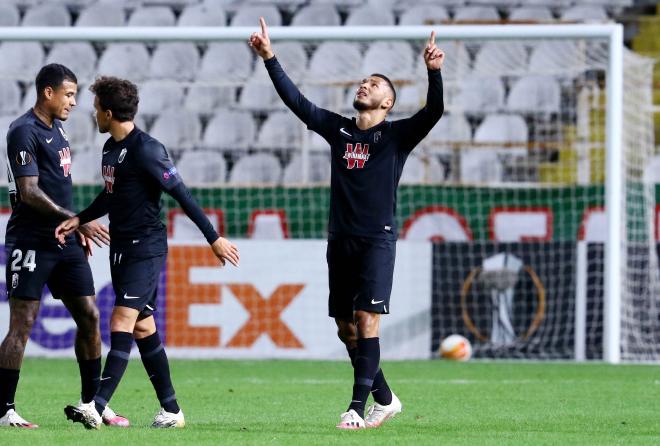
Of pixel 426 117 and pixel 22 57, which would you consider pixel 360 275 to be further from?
pixel 22 57

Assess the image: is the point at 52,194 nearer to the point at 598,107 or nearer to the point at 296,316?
the point at 296,316

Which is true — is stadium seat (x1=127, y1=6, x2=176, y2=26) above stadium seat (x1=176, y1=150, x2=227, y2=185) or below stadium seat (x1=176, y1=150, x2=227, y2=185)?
above

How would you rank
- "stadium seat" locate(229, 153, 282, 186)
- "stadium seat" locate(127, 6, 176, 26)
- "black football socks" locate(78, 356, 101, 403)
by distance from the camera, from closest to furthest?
"black football socks" locate(78, 356, 101, 403), "stadium seat" locate(229, 153, 282, 186), "stadium seat" locate(127, 6, 176, 26)

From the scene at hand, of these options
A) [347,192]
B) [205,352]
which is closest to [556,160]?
[205,352]

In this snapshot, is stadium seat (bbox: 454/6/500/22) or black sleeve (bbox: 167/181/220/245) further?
stadium seat (bbox: 454/6/500/22)

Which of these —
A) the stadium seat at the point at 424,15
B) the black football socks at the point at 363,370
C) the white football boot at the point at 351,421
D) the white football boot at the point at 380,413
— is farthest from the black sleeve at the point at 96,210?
the stadium seat at the point at 424,15

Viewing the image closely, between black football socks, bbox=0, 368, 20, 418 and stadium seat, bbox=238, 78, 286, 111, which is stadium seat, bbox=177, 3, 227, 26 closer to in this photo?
stadium seat, bbox=238, 78, 286, 111

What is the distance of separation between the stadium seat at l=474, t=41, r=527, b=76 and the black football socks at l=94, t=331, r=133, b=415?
9.72 metres

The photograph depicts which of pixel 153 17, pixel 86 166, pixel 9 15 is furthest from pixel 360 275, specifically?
pixel 9 15

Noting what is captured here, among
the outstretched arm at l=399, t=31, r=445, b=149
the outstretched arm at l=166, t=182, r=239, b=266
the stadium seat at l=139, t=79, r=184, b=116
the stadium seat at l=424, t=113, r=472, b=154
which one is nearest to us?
the outstretched arm at l=166, t=182, r=239, b=266

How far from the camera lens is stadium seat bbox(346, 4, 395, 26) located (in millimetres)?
17859

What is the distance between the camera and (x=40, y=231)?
23.0 feet

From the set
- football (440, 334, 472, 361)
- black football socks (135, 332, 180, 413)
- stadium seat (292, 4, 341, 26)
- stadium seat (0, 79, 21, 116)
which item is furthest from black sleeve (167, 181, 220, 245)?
stadium seat (292, 4, 341, 26)

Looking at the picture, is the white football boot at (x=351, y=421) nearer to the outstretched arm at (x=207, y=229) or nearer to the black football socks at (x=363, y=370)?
the black football socks at (x=363, y=370)
